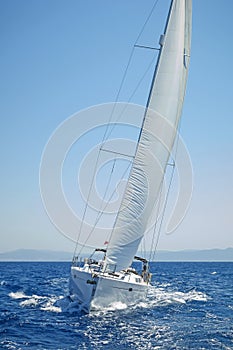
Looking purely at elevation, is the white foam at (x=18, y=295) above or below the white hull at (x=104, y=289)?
below

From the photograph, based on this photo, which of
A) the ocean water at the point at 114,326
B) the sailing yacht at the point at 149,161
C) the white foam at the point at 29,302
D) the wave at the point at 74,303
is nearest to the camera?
the ocean water at the point at 114,326

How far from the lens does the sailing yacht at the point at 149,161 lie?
19297 millimetres

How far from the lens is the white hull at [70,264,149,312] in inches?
656

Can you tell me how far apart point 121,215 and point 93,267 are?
3.39 m

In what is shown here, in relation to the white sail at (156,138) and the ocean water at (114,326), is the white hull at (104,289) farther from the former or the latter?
the white sail at (156,138)

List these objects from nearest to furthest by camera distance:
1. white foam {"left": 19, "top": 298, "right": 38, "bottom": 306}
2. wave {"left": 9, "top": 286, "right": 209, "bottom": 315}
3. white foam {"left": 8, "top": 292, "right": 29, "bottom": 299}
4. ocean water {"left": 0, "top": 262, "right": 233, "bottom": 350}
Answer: ocean water {"left": 0, "top": 262, "right": 233, "bottom": 350} < wave {"left": 9, "top": 286, "right": 209, "bottom": 315} < white foam {"left": 19, "top": 298, "right": 38, "bottom": 306} < white foam {"left": 8, "top": 292, "right": 29, "bottom": 299}

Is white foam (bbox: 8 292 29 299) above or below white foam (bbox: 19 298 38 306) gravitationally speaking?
above

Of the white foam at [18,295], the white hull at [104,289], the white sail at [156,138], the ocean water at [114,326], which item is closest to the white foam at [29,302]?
the ocean water at [114,326]

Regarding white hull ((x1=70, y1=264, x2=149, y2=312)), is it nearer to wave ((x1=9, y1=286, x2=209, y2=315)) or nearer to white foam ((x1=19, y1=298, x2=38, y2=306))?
wave ((x1=9, y1=286, x2=209, y2=315))

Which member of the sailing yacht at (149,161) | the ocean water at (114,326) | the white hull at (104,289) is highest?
the sailing yacht at (149,161)

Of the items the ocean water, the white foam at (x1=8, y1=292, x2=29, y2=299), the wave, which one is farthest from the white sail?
the white foam at (x1=8, y1=292, x2=29, y2=299)

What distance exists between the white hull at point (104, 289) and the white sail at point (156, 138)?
5.26 ft

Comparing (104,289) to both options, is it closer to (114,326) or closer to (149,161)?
(114,326)

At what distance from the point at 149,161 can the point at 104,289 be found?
22.0 ft
